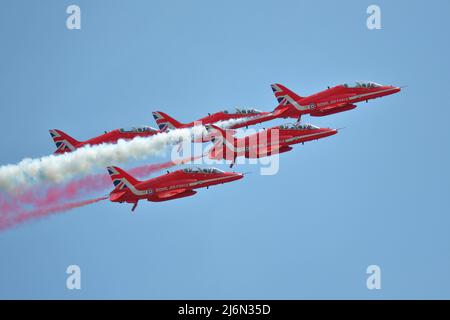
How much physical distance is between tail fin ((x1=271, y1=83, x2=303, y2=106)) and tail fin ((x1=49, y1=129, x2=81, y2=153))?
16.3 m

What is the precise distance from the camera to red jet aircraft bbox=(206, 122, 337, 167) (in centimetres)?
8706

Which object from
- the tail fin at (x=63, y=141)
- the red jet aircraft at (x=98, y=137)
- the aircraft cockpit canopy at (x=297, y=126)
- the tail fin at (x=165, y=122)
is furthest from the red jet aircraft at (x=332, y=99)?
the tail fin at (x=63, y=141)

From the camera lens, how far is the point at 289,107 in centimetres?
9300

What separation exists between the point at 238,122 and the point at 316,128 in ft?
30.9

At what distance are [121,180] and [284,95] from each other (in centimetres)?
1596

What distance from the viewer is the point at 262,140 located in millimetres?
87375

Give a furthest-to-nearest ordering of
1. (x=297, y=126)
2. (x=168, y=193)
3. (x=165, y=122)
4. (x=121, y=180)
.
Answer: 1. (x=165, y=122)
2. (x=297, y=126)
3. (x=121, y=180)
4. (x=168, y=193)

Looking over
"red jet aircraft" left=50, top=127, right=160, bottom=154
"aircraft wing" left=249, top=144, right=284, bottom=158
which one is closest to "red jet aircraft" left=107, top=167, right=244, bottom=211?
"aircraft wing" left=249, top=144, right=284, bottom=158

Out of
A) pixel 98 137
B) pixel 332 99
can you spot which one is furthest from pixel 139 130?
pixel 332 99

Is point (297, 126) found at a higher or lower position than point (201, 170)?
higher

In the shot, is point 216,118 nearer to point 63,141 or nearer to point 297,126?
point 297,126
